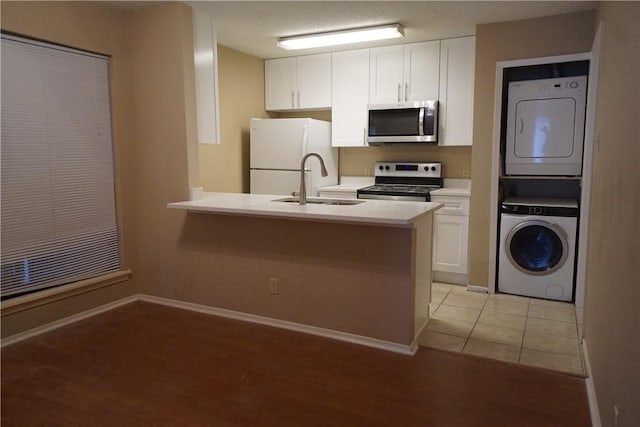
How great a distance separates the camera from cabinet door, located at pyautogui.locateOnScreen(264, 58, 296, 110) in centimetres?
499

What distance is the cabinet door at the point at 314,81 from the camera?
478 centimetres

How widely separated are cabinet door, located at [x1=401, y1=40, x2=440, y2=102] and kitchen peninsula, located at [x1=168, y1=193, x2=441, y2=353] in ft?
5.57

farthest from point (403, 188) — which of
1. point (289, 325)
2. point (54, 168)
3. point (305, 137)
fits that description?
point (54, 168)

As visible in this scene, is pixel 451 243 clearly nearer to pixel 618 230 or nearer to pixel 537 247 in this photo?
pixel 537 247

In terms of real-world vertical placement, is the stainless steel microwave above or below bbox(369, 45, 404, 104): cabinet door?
below

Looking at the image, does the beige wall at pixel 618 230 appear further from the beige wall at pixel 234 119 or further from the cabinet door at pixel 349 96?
the beige wall at pixel 234 119

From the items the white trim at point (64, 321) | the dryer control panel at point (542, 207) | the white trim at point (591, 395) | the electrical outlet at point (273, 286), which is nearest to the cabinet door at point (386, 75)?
the dryer control panel at point (542, 207)

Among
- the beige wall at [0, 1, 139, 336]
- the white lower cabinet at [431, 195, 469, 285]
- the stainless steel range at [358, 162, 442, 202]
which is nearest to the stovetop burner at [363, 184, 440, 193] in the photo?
the stainless steel range at [358, 162, 442, 202]

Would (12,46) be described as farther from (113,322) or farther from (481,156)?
(481,156)

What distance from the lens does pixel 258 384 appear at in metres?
2.37

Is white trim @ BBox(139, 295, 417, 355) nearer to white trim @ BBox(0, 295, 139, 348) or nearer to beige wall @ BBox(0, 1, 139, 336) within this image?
white trim @ BBox(0, 295, 139, 348)

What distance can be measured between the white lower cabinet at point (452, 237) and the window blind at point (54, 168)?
2882 mm

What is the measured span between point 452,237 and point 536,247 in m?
0.72

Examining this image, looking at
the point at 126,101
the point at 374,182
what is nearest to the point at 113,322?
the point at 126,101
